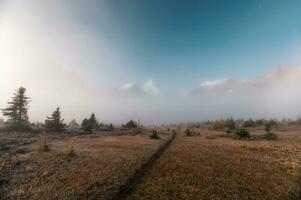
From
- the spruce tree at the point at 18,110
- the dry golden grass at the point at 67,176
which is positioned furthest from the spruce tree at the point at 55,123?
the dry golden grass at the point at 67,176

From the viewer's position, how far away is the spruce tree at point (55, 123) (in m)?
62.8

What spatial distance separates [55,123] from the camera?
63.4 metres

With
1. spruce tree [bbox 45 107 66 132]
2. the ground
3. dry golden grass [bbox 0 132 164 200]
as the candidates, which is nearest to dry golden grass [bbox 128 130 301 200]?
the ground

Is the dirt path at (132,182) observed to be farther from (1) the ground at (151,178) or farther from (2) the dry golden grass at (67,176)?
(2) the dry golden grass at (67,176)

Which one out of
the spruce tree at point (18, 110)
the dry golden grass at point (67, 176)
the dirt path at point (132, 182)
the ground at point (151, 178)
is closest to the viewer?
the dirt path at point (132, 182)

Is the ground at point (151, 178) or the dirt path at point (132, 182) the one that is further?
the ground at point (151, 178)

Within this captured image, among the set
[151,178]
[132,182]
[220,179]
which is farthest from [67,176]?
[220,179]

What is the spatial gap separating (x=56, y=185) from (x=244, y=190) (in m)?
16.0

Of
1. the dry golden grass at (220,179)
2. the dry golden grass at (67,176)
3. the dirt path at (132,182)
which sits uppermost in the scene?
the dry golden grass at (67,176)

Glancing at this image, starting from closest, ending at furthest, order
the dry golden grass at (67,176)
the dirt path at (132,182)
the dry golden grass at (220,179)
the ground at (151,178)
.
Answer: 1. the dirt path at (132,182)
2. the dry golden grass at (67,176)
3. the ground at (151,178)
4. the dry golden grass at (220,179)

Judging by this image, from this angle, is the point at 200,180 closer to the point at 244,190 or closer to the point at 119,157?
the point at 244,190

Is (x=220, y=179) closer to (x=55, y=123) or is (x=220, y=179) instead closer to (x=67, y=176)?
(x=67, y=176)

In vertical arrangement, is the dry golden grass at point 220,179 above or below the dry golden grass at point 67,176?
below

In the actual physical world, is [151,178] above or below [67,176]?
below
